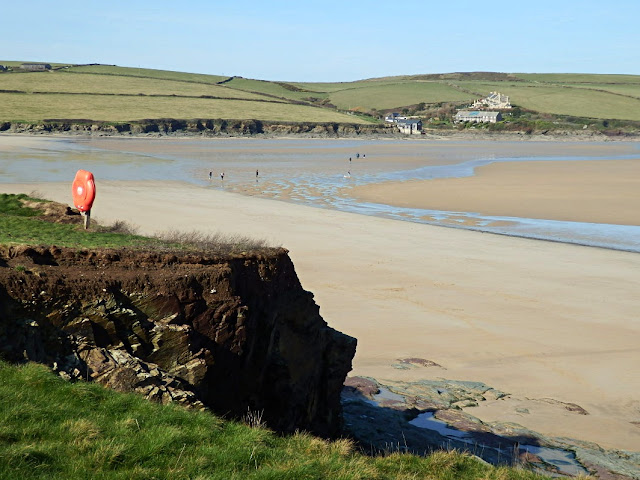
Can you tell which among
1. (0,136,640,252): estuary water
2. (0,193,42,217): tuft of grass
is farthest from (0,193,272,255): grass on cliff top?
(0,136,640,252): estuary water

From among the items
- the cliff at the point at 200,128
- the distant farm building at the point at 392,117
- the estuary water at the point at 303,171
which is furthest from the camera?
the distant farm building at the point at 392,117

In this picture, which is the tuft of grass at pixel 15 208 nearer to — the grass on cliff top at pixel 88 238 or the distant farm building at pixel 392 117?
the grass on cliff top at pixel 88 238

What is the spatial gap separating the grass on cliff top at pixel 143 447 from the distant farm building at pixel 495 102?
19011cm

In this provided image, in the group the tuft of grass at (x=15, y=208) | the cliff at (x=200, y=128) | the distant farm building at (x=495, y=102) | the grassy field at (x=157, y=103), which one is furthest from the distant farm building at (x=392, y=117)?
the tuft of grass at (x=15, y=208)

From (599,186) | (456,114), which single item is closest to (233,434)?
(599,186)

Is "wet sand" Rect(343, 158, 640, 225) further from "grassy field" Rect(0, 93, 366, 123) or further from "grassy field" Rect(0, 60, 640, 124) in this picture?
"grassy field" Rect(0, 60, 640, 124)

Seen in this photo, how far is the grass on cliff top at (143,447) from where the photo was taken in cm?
634

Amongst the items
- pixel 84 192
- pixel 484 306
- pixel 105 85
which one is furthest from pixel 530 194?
pixel 105 85

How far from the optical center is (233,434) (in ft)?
24.9

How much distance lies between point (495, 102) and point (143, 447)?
639ft

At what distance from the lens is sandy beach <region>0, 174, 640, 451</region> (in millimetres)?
15008

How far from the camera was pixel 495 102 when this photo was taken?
191 m

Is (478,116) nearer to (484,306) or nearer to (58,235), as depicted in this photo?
(484,306)

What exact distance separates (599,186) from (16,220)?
50.3 meters
